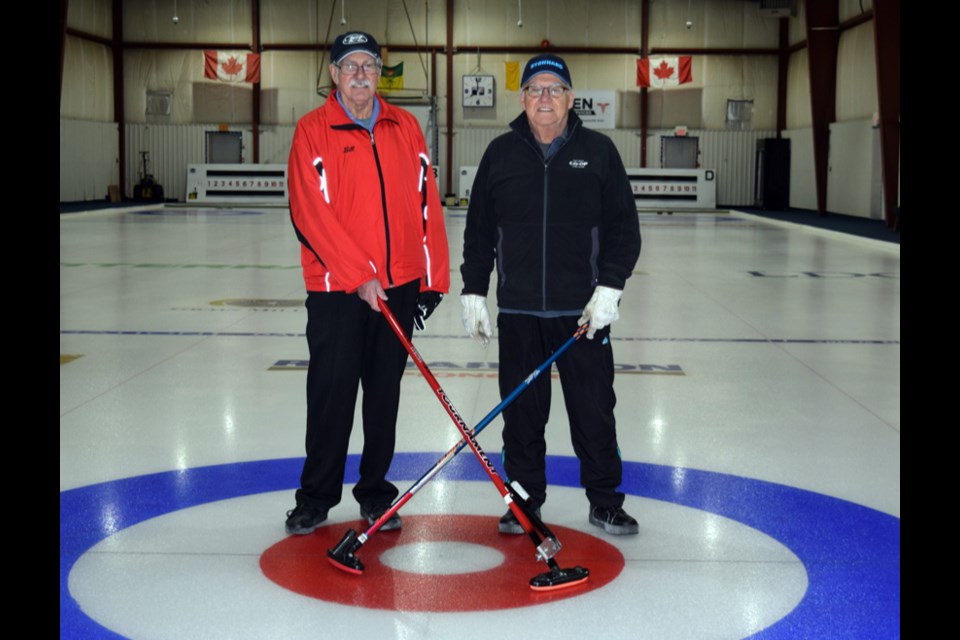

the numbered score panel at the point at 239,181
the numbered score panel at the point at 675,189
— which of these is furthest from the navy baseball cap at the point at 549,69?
the numbered score panel at the point at 239,181

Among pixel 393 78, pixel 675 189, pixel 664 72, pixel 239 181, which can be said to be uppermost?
pixel 664 72

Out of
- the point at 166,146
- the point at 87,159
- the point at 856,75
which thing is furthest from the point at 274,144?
the point at 856,75

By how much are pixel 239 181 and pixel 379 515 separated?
3082 cm

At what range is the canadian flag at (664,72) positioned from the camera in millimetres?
34156

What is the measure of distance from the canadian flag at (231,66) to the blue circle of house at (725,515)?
30.3 metres

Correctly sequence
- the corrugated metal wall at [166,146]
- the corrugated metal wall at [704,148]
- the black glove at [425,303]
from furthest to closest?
the corrugated metal wall at [166,146]
the corrugated metal wall at [704,148]
the black glove at [425,303]

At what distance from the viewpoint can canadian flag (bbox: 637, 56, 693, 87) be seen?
34.2 m

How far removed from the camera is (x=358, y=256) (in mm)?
4246

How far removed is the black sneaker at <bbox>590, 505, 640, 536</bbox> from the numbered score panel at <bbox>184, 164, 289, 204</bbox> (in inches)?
1200

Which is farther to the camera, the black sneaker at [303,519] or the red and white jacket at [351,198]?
the black sneaker at [303,519]

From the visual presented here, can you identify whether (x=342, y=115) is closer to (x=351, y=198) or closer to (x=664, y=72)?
(x=351, y=198)

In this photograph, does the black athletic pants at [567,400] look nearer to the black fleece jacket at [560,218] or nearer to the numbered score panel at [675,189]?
the black fleece jacket at [560,218]

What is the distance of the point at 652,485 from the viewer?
5.19m
